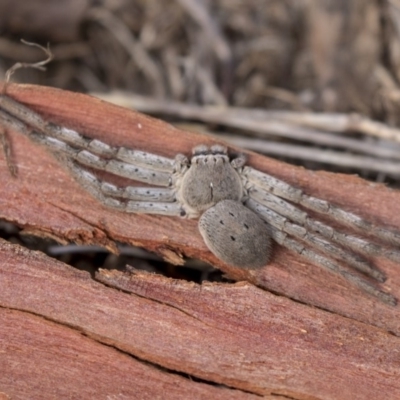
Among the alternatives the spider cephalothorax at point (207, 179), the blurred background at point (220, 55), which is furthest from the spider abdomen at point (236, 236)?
the blurred background at point (220, 55)

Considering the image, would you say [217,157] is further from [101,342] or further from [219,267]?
[101,342]

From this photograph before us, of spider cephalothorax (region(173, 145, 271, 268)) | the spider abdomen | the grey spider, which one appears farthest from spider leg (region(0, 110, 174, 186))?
the spider abdomen

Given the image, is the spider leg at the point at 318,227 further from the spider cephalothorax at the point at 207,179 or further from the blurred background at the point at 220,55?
the blurred background at the point at 220,55

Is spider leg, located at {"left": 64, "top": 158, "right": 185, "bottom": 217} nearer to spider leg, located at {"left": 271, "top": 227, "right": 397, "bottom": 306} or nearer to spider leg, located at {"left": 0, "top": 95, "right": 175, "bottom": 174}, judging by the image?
spider leg, located at {"left": 0, "top": 95, "right": 175, "bottom": 174}

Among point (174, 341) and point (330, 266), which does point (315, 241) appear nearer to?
point (330, 266)

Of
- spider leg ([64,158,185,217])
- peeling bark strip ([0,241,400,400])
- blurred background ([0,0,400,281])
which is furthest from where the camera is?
blurred background ([0,0,400,281])

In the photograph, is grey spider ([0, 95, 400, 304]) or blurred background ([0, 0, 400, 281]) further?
blurred background ([0, 0, 400, 281])

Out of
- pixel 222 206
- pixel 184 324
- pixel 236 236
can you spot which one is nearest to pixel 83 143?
pixel 222 206

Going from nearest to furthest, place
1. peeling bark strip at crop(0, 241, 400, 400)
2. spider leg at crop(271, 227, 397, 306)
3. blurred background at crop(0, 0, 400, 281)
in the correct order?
peeling bark strip at crop(0, 241, 400, 400) → spider leg at crop(271, 227, 397, 306) → blurred background at crop(0, 0, 400, 281)
